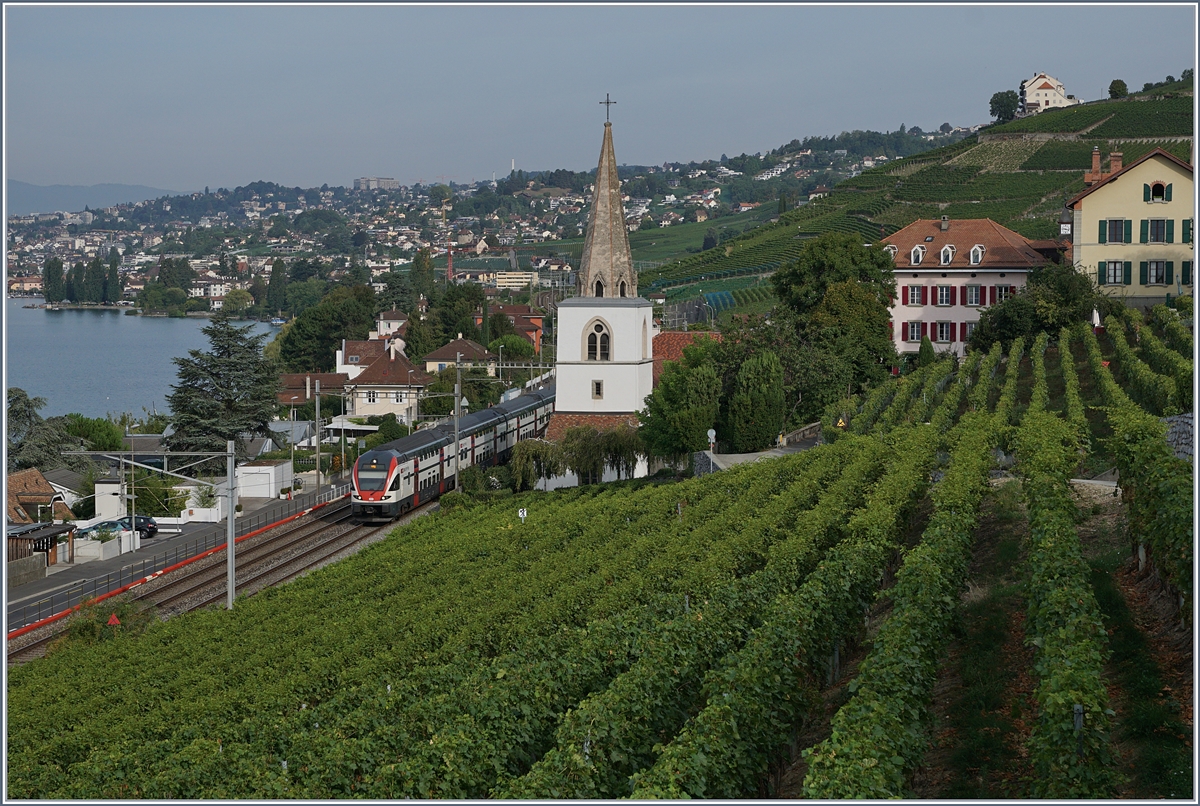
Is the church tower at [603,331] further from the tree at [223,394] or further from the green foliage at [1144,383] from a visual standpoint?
the green foliage at [1144,383]

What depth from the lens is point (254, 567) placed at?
3912 cm

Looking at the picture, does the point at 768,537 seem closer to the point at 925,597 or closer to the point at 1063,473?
the point at 1063,473

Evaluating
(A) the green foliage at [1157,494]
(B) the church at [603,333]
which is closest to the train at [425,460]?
(B) the church at [603,333]

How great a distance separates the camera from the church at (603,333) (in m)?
56.6

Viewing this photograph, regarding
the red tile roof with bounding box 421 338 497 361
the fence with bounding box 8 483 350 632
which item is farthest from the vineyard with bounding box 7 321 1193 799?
the red tile roof with bounding box 421 338 497 361

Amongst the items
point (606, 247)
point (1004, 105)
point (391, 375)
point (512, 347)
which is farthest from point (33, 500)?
point (1004, 105)

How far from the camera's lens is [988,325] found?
5681 cm

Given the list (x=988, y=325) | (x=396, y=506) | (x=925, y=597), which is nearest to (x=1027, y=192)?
(x=988, y=325)

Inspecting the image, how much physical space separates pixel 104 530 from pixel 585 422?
20.3m

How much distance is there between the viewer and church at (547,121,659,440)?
56594 millimetres

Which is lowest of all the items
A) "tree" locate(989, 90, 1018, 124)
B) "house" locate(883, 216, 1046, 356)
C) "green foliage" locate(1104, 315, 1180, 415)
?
"green foliage" locate(1104, 315, 1180, 415)

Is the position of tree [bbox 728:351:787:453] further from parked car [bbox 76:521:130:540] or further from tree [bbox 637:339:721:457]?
parked car [bbox 76:521:130:540]

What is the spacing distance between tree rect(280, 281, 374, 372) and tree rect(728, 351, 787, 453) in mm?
80681

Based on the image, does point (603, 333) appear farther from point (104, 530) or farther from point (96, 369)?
point (96, 369)
